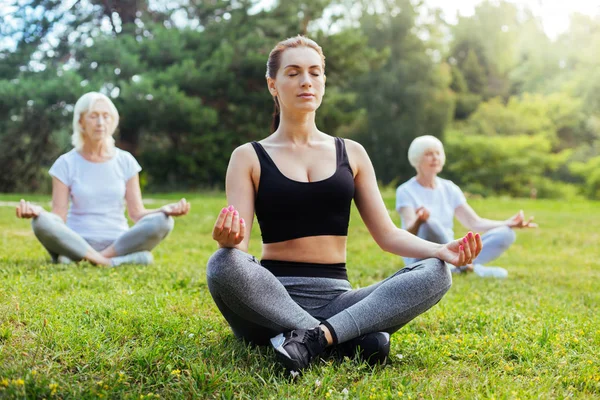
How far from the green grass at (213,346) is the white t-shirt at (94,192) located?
1.55ft

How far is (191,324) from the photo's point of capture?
359cm

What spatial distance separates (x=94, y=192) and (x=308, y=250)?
10.1ft

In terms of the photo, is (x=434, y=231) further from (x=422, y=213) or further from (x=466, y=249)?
(x=466, y=249)

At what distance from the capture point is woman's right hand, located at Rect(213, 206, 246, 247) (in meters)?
2.63

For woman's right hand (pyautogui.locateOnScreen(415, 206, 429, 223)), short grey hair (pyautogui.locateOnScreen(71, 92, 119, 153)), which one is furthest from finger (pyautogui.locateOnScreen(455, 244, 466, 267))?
short grey hair (pyautogui.locateOnScreen(71, 92, 119, 153))

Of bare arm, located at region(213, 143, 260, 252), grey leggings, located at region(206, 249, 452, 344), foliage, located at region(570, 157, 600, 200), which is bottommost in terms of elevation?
foliage, located at region(570, 157, 600, 200)

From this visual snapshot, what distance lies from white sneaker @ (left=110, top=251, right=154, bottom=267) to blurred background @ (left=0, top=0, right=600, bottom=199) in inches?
494

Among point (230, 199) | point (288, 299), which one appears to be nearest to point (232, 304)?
point (288, 299)

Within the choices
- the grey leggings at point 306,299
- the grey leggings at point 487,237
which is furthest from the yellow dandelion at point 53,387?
the grey leggings at point 487,237

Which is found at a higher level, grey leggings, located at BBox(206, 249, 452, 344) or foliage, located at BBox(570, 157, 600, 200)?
grey leggings, located at BBox(206, 249, 452, 344)

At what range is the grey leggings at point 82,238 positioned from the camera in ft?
16.9

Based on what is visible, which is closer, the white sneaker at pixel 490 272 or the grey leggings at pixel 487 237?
the grey leggings at pixel 487 237

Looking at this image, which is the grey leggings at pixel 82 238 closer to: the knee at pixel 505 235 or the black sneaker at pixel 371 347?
the black sneaker at pixel 371 347

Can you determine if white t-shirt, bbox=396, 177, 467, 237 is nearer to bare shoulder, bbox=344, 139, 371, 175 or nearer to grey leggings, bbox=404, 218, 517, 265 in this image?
grey leggings, bbox=404, 218, 517, 265
